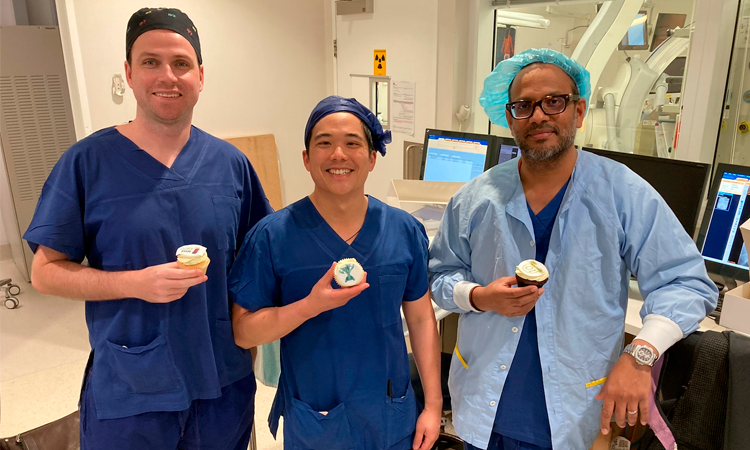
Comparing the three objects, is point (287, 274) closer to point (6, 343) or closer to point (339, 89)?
point (6, 343)

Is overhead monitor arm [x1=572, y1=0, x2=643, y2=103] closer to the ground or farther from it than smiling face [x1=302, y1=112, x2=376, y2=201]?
farther from it

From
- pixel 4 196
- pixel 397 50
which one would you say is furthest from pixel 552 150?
pixel 4 196

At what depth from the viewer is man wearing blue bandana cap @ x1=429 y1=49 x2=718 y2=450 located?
115 cm

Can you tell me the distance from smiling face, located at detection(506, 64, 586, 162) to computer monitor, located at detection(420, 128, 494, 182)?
128cm

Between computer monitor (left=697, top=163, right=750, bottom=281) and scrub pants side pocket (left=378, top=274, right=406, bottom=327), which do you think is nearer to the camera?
scrub pants side pocket (left=378, top=274, right=406, bottom=327)

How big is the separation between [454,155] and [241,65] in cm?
219

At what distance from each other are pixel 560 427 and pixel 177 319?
38.7 inches

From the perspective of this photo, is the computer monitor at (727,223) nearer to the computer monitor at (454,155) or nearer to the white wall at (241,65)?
the computer monitor at (454,155)

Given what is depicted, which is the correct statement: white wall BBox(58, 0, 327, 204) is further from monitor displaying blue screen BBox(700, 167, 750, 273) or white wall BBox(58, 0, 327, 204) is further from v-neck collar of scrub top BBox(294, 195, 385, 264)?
monitor displaying blue screen BBox(700, 167, 750, 273)

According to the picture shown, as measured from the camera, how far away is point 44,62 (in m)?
3.90

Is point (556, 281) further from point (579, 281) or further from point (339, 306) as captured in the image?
point (339, 306)

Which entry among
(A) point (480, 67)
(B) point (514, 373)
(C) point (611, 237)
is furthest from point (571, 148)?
(A) point (480, 67)

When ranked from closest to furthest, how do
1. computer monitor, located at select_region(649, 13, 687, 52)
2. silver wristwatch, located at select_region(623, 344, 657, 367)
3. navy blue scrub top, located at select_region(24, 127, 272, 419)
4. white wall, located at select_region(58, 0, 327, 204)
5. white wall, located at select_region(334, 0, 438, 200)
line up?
silver wristwatch, located at select_region(623, 344, 657, 367), navy blue scrub top, located at select_region(24, 127, 272, 419), computer monitor, located at select_region(649, 13, 687, 52), white wall, located at select_region(58, 0, 327, 204), white wall, located at select_region(334, 0, 438, 200)

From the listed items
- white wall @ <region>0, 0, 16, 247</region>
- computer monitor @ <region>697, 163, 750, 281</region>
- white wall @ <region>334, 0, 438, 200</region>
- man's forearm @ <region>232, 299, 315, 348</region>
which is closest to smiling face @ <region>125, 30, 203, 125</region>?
man's forearm @ <region>232, 299, 315, 348</region>
